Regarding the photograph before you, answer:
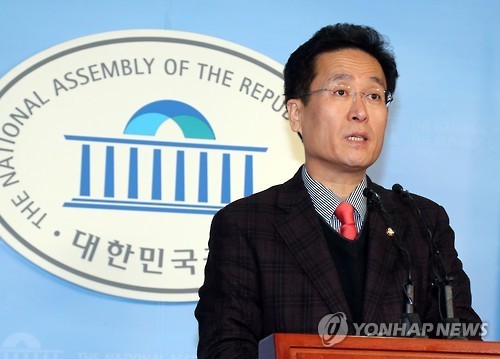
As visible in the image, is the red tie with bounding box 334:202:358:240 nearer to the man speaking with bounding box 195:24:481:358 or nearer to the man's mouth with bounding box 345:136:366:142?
the man speaking with bounding box 195:24:481:358

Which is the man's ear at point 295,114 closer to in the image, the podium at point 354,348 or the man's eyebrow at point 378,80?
the man's eyebrow at point 378,80

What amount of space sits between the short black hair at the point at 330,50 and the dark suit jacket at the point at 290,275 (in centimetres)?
35

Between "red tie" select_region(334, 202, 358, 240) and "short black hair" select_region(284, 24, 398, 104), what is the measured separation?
1.08ft

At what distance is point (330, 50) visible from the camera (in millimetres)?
2273

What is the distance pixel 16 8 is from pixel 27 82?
24 cm

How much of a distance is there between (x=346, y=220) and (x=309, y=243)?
0.13 m

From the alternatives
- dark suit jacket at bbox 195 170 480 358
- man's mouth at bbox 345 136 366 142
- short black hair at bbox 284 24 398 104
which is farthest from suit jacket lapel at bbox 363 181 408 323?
short black hair at bbox 284 24 398 104

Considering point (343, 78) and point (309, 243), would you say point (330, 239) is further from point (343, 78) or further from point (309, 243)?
point (343, 78)

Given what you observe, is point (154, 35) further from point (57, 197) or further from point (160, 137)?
point (57, 197)

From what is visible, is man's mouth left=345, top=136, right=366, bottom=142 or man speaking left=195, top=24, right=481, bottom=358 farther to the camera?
man's mouth left=345, top=136, right=366, bottom=142

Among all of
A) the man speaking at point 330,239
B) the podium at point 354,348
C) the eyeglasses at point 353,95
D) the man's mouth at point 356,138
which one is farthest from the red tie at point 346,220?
the podium at point 354,348

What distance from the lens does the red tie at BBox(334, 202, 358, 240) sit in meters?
2.08

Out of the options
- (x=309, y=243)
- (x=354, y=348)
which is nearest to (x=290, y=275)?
(x=309, y=243)

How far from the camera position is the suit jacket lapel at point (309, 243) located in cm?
195
